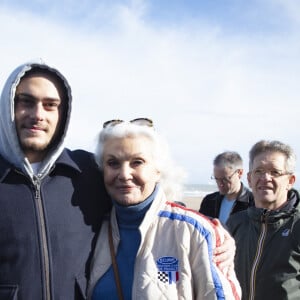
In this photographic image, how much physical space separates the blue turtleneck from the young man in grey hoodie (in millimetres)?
138

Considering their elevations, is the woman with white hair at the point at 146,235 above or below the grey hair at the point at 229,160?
below

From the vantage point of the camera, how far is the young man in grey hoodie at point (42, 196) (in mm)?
2541

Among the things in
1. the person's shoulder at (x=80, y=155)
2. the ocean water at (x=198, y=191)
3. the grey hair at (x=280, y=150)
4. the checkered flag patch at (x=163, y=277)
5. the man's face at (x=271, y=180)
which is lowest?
the ocean water at (x=198, y=191)

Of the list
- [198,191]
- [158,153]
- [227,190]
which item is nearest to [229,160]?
[227,190]

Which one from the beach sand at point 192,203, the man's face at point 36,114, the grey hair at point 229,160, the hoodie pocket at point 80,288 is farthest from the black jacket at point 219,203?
the beach sand at point 192,203

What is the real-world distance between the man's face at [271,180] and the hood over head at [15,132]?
210cm

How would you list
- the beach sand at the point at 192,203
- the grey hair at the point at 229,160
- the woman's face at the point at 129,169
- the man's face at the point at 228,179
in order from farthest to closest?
the beach sand at the point at 192,203 → the grey hair at the point at 229,160 → the man's face at the point at 228,179 → the woman's face at the point at 129,169

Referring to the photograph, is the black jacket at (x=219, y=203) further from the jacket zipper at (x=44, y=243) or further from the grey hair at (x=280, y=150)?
the jacket zipper at (x=44, y=243)

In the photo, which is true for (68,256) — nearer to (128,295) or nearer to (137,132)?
(128,295)

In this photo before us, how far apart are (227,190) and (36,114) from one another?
175 inches

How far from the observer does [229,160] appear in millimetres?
6883

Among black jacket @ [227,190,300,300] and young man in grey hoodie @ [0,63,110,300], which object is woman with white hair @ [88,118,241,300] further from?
black jacket @ [227,190,300,300]

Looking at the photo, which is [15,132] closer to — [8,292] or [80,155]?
[80,155]

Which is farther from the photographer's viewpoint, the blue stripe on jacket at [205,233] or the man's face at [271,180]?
the man's face at [271,180]
